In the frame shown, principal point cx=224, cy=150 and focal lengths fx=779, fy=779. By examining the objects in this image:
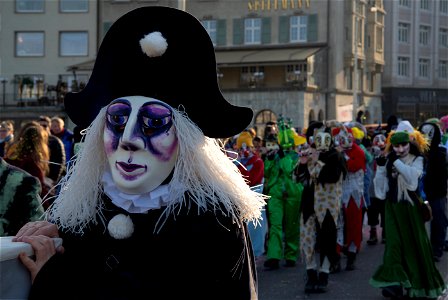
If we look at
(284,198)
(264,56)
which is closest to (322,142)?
(284,198)

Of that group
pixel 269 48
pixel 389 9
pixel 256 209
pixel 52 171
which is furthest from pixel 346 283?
pixel 389 9

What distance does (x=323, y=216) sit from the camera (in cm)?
836

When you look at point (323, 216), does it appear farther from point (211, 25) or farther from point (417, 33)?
point (417, 33)

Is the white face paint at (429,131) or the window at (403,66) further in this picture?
the window at (403,66)

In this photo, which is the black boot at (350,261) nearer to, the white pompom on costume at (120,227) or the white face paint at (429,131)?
the white face paint at (429,131)

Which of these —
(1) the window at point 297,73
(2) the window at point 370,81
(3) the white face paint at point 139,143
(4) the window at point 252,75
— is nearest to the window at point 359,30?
(2) the window at point 370,81

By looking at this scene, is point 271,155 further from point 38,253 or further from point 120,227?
point 38,253

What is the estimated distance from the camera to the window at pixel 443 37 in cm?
6106

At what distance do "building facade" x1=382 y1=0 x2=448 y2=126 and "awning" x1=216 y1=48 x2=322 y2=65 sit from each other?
14249 mm

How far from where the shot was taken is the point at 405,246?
798 cm

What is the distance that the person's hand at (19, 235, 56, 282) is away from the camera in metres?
2.78

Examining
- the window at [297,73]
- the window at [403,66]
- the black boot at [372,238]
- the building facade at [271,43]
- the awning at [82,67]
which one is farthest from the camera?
the window at [403,66]

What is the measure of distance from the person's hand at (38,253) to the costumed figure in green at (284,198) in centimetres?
745

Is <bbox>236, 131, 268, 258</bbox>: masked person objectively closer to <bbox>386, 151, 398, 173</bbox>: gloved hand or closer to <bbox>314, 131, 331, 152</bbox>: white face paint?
<bbox>314, 131, 331, 152</bbox>: white face paint
